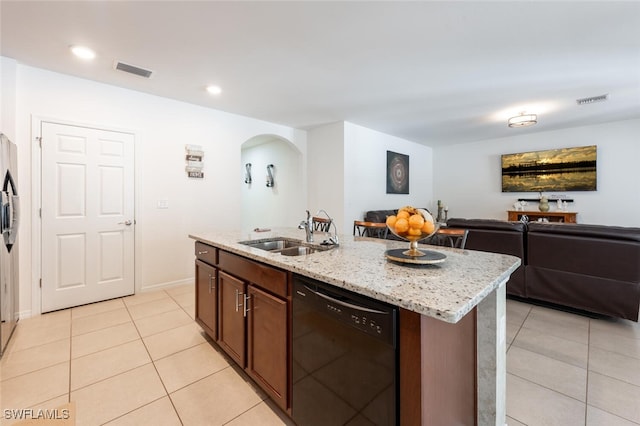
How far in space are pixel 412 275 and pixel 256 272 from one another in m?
0.89

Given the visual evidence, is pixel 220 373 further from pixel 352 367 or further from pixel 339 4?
pixel 339 4

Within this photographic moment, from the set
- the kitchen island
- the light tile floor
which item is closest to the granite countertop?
the kitchen island

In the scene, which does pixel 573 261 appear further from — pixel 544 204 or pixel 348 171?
pixel 544 204

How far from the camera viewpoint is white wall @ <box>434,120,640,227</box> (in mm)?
4879

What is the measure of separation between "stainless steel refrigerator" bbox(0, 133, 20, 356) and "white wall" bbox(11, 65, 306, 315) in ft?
1.21

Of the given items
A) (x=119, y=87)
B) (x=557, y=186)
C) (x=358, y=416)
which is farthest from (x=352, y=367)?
(x=557, y=186)

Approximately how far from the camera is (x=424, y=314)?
854 mm

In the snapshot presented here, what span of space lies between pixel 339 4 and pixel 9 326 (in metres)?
3.58

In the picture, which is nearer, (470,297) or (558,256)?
(470,297)

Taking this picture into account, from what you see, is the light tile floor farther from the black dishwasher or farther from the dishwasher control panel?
the dishwasher control panel

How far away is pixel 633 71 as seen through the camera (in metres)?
2.97

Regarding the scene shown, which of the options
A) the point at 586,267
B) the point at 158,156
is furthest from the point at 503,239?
the point at 158,156

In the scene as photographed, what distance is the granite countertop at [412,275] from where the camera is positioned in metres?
0.89

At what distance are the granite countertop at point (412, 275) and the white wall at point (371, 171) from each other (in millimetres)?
3195
